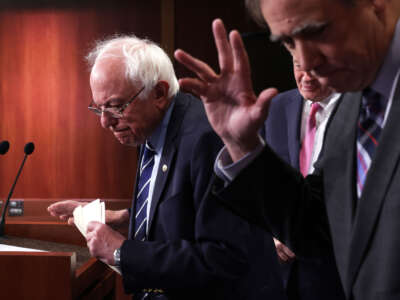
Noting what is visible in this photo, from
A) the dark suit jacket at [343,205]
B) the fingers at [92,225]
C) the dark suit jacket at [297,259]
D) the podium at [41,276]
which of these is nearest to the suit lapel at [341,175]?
the dark suit jacket at [343,205]

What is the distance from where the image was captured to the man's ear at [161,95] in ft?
5.38

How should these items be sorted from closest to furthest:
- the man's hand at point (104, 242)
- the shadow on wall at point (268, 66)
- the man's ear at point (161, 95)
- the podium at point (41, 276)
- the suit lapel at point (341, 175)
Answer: the suit lapel at point (341, 175) → the man's hand at point (104, 242) → the podium at point (41, 276) → the man's ear at point (161, 95) → the shadow on wall at point (268, 66)

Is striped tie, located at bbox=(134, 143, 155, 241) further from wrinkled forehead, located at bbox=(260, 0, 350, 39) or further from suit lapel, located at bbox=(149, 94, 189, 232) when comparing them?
wrinkled forehead, located at bbox=(260, 0, 350, 39)

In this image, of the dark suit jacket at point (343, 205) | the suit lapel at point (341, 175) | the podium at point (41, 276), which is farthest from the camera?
the podium at point (41, 276)

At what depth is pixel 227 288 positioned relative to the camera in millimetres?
1415

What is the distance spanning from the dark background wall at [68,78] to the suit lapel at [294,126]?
102 inches

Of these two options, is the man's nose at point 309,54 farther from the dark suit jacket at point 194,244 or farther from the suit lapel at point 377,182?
the dark suit jacket at point 194,244

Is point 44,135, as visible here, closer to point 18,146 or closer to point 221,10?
point 18,146

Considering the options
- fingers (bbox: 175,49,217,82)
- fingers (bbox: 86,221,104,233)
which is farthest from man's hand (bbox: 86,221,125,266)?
fingers (bbox: 175,49,217,82)

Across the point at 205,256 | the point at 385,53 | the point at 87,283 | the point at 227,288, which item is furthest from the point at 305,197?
the point at 87,283

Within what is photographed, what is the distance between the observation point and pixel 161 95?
5.41 feet

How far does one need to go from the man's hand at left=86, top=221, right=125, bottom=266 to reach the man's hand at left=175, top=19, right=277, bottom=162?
0.72m

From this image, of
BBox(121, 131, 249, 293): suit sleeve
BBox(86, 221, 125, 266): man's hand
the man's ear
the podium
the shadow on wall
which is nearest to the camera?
BBox(121, 131, 249, 293): suit sleeve

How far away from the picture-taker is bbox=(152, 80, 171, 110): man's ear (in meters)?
1.64
